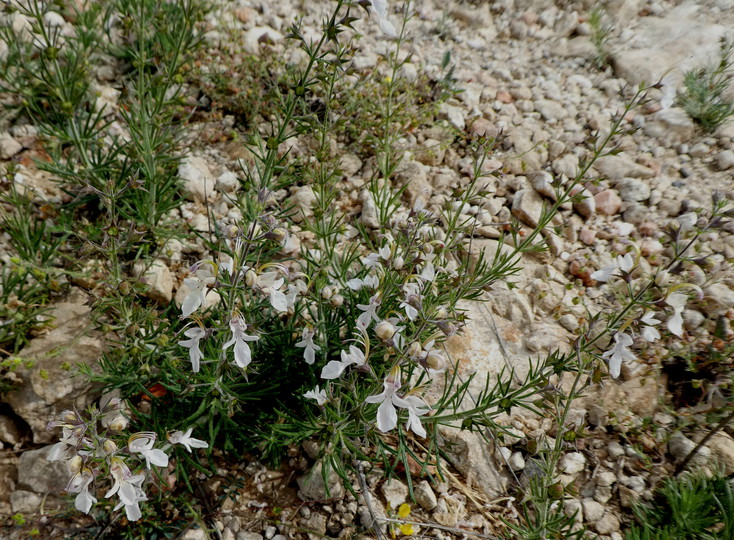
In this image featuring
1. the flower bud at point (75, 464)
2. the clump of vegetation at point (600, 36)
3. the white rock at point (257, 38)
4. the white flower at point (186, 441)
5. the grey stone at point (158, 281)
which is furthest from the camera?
the clump of vegetation at point (600, 36)

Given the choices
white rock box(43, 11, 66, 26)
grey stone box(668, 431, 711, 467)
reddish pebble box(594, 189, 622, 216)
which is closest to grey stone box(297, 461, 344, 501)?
grey stone box(668, 431, 711, 467)

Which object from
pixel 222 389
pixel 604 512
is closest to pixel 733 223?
pixel 604 512

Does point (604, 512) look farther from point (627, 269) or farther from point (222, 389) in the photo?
point (222, 389)

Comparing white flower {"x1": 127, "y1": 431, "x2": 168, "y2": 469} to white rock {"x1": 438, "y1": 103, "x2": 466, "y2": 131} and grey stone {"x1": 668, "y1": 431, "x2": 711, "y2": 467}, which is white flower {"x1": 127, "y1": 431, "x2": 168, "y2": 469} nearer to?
grey stone {"x1": 668, "y1": 431, "x2": 711, "y2": 467}

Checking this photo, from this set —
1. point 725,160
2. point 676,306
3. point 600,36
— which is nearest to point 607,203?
point 725,160

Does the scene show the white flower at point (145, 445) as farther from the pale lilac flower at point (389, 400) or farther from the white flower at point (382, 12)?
the white flower at point (382, 12)

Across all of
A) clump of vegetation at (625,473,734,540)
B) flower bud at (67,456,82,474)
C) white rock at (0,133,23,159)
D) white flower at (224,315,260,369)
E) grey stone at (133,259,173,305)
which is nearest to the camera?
flower bud at (67,456,82,474)

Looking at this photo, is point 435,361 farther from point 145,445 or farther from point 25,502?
point 25,502

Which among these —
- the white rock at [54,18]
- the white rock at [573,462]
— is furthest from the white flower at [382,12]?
the white rock at [54,18]
